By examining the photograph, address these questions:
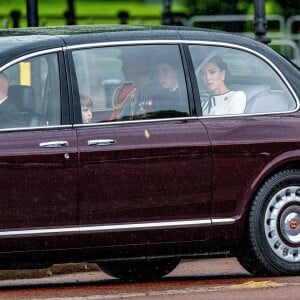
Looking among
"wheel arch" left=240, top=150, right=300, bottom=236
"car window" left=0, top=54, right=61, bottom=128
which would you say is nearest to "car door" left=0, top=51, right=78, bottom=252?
"car window" left=0, top=54, right=61, bottom=128

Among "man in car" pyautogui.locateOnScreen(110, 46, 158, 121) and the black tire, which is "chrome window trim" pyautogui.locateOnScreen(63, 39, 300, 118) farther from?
the black tire

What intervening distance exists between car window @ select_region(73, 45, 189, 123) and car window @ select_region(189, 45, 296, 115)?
0.56 ft

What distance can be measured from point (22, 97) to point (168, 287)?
60.8 inches

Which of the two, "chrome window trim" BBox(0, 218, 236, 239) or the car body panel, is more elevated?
the car body panel

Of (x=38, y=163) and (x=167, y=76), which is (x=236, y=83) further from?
(x=38, y=163)

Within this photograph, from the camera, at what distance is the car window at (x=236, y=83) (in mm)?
9953

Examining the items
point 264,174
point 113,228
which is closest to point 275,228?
point 264,174

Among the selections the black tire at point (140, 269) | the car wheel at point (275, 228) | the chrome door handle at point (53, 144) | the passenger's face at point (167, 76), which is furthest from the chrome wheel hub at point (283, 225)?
the chrome door handle at point (53, 144)

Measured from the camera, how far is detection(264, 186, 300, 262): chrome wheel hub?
9.95m

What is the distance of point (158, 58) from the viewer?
9828 millimetres

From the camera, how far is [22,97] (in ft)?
31.0

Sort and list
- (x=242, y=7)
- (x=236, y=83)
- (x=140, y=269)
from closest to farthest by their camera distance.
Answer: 1. (x=236, y=83)
2. (x=140, y=269)
3. (x=242, y=7)

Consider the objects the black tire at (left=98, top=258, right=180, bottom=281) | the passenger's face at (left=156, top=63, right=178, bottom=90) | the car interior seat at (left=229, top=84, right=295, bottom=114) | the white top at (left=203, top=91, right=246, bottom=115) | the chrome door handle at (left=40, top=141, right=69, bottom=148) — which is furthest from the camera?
the black tire at (left=98, top=258, right=180, bottom=281)

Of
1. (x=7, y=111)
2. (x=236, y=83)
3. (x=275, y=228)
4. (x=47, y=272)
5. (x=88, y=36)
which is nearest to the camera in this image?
(x=7, y=111)
